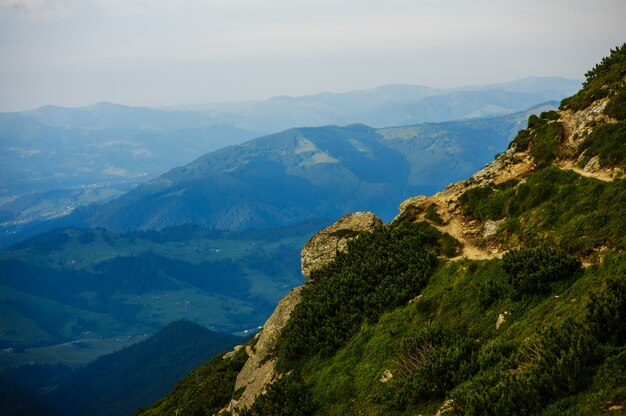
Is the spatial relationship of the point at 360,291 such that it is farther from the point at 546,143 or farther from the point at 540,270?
the point at 546,143

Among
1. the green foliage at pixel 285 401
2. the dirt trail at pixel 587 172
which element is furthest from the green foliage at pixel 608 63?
the green foliage at pixel 285 401

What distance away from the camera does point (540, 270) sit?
27016 mm

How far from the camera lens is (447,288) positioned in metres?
34.2

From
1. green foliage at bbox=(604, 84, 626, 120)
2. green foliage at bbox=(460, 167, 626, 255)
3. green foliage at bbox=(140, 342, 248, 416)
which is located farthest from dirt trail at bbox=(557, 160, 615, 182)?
green foliage at bbox=(140, 342, 248, 416)

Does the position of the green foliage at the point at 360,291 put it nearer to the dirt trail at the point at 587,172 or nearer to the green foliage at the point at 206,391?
the green foliage at the point at 206,391

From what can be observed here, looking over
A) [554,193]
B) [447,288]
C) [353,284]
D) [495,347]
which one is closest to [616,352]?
[495,347]

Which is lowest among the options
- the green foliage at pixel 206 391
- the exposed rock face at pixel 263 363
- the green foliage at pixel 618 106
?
the green foliage at pixel 206 391

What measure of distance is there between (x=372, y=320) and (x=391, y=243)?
10352mm

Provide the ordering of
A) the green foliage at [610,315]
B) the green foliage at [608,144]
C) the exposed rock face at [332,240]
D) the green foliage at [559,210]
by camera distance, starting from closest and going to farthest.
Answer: the green foliage at [610,315] < the green foliage at [559,210] < the green foliage at [608,144] < the exposed rock face at [332,240]

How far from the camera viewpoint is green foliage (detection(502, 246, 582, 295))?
26953 millimetres

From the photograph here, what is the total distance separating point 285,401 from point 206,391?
71.6 feet

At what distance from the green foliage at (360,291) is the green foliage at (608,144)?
13694 mm

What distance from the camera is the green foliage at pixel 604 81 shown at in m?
42.0

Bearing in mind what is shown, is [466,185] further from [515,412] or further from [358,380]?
[515,412]
